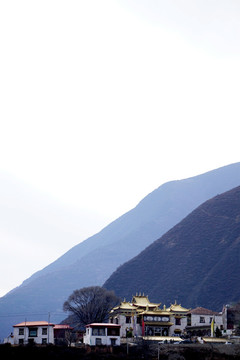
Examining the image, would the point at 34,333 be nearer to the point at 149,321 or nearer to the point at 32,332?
the point at 32,332

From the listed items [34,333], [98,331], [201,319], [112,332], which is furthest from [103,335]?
[201,319]

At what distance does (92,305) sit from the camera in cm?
12925

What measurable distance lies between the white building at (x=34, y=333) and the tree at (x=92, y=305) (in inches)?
1321

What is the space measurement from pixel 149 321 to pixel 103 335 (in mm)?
17419

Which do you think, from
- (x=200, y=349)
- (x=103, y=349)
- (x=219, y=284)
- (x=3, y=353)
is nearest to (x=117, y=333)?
(x=103, y=349)

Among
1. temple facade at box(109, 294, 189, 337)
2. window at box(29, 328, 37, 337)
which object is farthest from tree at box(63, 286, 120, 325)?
window at box(29, 328, 37, 337)

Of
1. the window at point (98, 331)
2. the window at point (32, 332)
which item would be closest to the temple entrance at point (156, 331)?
the window at point (98, 331)

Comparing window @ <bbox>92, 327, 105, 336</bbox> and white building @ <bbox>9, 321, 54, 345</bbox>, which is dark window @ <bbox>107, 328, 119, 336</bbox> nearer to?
window @ <bbox>92, 327, 105, 336</bbox>

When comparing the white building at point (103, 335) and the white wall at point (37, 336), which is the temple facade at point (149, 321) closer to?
the white building at point (103, 335)

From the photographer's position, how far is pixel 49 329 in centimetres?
9106

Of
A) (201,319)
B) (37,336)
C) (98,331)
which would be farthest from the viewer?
(201,319)

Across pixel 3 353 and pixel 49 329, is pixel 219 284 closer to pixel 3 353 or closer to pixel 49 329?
pixel 49 329

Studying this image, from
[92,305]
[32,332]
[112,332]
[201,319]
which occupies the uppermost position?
[92,305]

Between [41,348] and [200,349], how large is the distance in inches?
832
